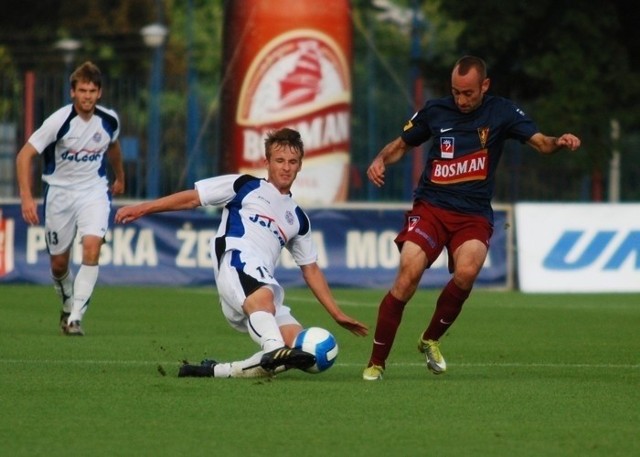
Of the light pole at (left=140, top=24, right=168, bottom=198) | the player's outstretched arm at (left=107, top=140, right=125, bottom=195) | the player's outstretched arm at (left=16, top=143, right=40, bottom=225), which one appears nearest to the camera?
the player's outstretched arm at (left=16, top=143, right=40, bottom=225)

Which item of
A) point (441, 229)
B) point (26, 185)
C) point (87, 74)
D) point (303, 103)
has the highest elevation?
point (303, 103)

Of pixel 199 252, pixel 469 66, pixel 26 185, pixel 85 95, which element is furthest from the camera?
pixel 199 252

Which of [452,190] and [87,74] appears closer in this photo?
[452,190]

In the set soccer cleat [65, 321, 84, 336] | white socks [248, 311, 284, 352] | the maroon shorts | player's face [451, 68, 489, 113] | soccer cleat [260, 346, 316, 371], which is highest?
player's face [451, 68, 489, 113]

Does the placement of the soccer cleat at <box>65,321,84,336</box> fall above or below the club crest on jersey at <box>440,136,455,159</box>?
below

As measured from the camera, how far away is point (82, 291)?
47.0 ft

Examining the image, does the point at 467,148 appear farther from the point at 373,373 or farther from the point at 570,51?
the point at 570,51

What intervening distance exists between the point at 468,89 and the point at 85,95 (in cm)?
429

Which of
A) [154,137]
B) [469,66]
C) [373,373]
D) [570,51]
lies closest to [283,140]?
[469,66]

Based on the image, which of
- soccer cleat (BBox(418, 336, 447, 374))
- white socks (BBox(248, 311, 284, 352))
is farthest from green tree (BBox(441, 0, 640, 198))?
white socks (BBox(248, 311, 284, 352))

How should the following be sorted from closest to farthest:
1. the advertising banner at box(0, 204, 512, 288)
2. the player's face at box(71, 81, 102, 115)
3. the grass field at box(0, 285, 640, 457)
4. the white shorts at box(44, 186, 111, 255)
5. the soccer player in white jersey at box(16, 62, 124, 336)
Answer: the grass field at box(0, 285, 640, 457), the player's face at box(71, 81, 102, 115), the soccer player in white jersey at box(16, 62, 124, 336), the white shorts at box(44, 186, 111, 255), the advertising banner at box(0, 204, 512, 288)

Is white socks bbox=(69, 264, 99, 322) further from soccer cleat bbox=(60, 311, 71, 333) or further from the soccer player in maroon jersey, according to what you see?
the soccer player in maroon jersey

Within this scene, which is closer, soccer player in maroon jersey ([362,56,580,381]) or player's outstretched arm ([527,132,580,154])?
player's outstretched arm ([527,132,580,154])

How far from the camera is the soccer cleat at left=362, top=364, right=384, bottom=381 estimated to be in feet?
35.2
